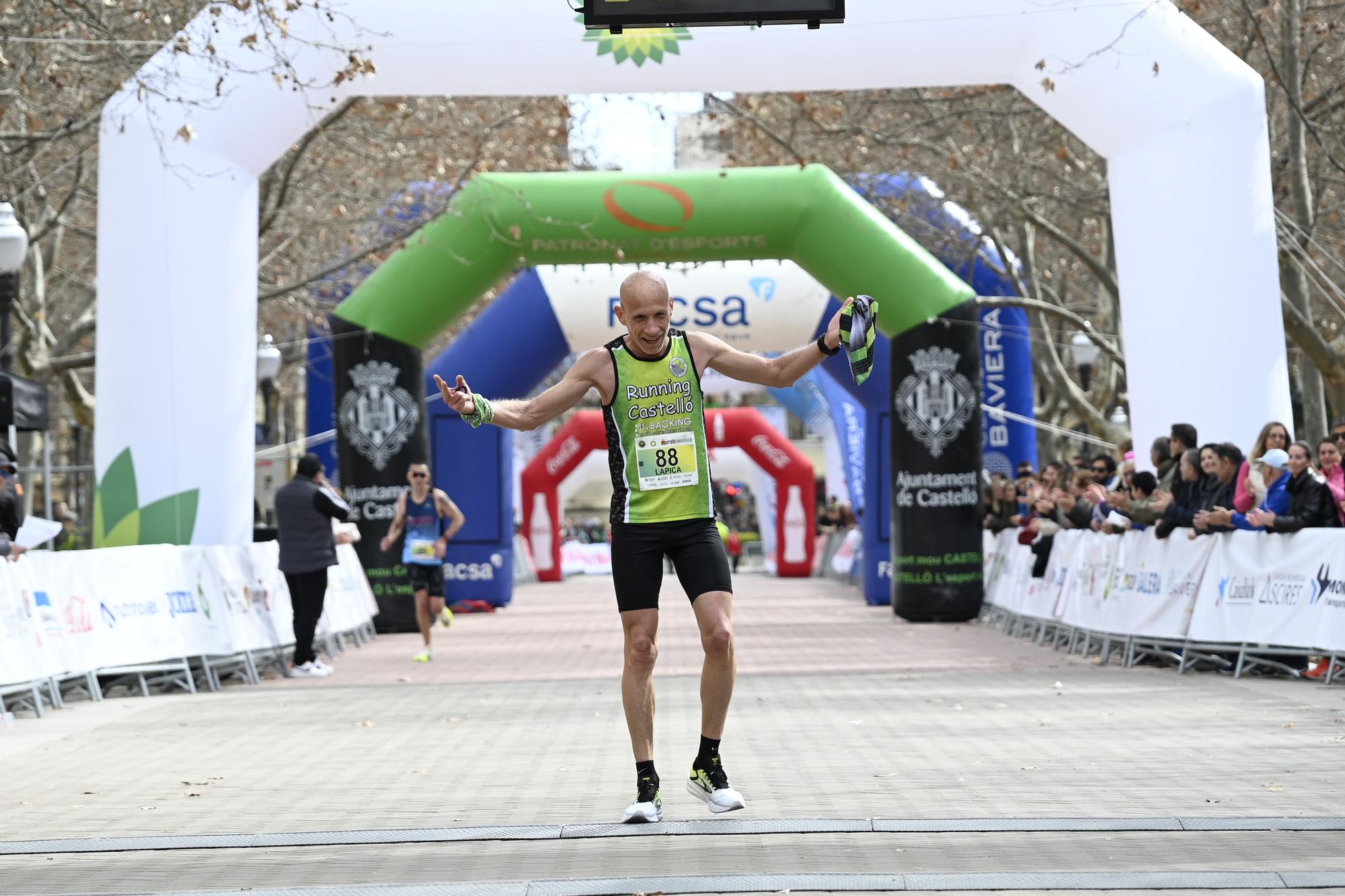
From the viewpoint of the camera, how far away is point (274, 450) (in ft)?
85.4

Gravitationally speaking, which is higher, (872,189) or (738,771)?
(872,189)

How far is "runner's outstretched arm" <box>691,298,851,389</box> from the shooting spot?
6.46 metres

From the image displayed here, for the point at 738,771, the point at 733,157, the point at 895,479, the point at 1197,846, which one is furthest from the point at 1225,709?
the point at 733,157

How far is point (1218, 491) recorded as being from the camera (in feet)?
41.3

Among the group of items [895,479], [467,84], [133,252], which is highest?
[467,84]

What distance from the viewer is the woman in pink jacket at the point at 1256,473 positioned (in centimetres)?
1225

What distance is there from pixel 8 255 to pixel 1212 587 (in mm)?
9674

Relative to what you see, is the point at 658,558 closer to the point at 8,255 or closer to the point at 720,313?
the point at 8,255

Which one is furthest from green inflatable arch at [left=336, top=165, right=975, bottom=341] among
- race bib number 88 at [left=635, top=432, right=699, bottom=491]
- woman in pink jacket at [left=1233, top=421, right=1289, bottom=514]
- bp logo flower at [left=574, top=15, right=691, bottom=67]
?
race bib number 88 at [left=635, top=432, right=699, bottom=491]

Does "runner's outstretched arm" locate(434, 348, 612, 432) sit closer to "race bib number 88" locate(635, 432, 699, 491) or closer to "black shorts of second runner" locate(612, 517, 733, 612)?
"race bib number 88" locate(635, 432, 699, 491)

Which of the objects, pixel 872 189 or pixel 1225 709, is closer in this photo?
pixel 1225 709

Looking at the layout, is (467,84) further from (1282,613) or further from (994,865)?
(994,865)

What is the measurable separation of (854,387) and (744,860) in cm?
1915

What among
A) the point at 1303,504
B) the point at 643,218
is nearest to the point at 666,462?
the point at 1303,504
